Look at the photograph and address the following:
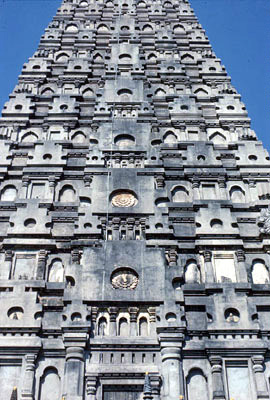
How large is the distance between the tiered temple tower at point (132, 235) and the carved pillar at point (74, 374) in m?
0.03

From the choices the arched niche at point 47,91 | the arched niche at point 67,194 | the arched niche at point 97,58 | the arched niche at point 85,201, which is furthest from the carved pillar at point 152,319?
the arched niche at point 97,58

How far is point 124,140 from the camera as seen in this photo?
64.0ft

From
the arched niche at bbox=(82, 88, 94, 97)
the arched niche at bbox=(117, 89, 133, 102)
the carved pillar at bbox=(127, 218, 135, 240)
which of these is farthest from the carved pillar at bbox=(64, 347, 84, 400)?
the arched niche at bbox=(82, 88, 94, 97)

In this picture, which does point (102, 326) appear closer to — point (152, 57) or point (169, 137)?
point (169, 137)

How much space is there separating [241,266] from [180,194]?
10.5 feet

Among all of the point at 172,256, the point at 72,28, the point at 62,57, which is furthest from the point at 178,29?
the point at 172,256

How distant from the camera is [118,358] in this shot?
557 inches

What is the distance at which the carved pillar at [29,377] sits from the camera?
13491 mm

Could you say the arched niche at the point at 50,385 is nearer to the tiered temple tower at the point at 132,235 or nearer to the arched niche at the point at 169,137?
the tiered temple tower at the point at 132,235

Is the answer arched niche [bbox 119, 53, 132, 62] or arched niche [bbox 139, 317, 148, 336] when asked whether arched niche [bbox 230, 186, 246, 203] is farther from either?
arched niche [bbox 119, 53, 132, 62]

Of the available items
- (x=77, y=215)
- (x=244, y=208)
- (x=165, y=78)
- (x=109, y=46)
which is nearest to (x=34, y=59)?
(x=109, y=46)

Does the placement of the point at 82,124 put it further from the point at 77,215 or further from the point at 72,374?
the point at 72,374

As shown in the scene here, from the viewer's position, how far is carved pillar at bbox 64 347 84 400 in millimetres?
13406

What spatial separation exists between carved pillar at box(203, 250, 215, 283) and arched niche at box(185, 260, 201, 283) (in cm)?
22
